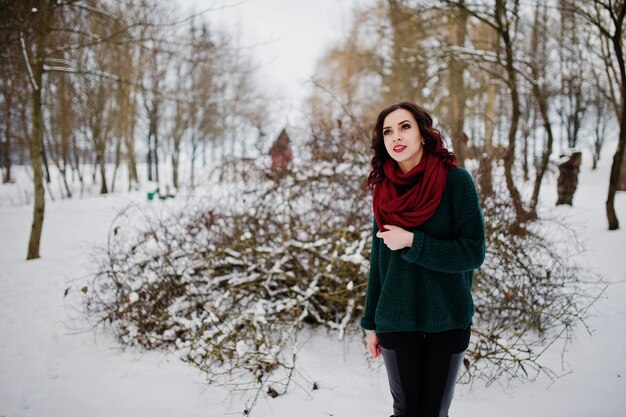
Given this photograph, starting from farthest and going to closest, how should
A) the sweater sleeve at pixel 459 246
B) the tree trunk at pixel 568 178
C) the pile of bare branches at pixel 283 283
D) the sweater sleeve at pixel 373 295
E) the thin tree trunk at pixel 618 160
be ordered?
the tree trunk at pixel 568 178 → the thin tree trunk at pixel 618 160 → the pile of bare branches at pixel 283 283 → the sweater sleeve at pixel 373 295 → the sweater sleeve at pixel 459 246

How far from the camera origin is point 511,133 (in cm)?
582

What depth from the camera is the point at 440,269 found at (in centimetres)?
147

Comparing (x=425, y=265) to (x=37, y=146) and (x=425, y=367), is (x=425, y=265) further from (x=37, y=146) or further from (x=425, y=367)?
(x=37, y=146)

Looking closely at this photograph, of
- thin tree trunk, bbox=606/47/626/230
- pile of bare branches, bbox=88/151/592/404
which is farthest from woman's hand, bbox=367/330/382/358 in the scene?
thin tree trunk, bbox=606/47/626/230

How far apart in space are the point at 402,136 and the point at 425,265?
59 cm

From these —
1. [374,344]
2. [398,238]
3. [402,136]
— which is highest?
[402,136]

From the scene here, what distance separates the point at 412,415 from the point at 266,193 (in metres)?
3.75

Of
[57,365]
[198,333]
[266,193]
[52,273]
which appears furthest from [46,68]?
[198,333]

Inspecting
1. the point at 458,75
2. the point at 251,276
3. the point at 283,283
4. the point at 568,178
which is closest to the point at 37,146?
the point at 251,276

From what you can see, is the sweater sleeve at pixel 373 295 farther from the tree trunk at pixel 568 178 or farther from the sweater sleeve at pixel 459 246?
the tree trunk at pixel 568 178

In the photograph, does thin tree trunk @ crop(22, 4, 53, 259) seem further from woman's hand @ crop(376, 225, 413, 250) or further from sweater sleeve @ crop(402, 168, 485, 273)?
sweater sleeve @ crop(402, 168, 485, 273)

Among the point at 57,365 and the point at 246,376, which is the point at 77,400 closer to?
the point at 57,365

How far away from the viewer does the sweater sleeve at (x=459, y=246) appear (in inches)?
57.4

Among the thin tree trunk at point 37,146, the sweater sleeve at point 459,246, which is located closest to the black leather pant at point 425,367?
the sweater sleeve at point 459,246
